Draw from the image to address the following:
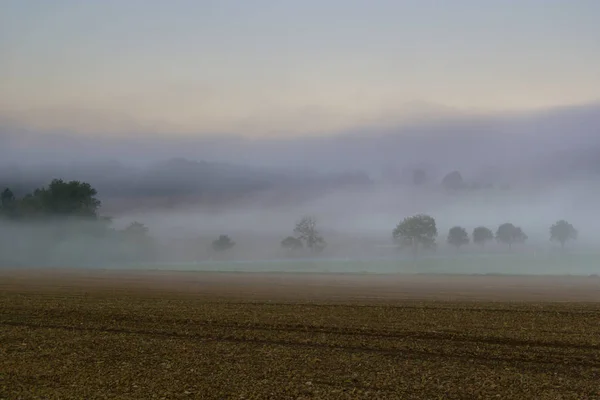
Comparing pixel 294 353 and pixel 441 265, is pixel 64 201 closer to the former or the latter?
pixel 441 265

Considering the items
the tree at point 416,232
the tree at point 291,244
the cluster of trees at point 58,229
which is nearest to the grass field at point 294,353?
the cluster of trees at point 58,229

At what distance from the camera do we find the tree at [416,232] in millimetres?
149500

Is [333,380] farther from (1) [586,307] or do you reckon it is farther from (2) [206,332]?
(1) [586,307]

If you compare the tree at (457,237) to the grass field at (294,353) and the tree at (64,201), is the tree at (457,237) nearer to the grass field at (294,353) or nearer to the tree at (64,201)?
the tree at (64,201)

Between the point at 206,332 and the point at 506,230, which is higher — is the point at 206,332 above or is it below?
below

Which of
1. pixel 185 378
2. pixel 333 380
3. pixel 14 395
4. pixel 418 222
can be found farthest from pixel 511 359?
pixel 418 222

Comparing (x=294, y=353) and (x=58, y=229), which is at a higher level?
(x=58, y=229)

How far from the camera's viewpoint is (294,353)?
62.5 feet

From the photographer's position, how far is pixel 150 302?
3531 cm

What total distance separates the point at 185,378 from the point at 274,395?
2.95m

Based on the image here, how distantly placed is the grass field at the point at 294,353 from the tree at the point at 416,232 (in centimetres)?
11924

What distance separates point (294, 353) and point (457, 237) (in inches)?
7147

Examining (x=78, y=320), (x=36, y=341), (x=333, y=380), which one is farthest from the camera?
(x=78, y=320)

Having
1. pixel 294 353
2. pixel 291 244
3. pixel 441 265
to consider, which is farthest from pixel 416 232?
pixel 294 353
